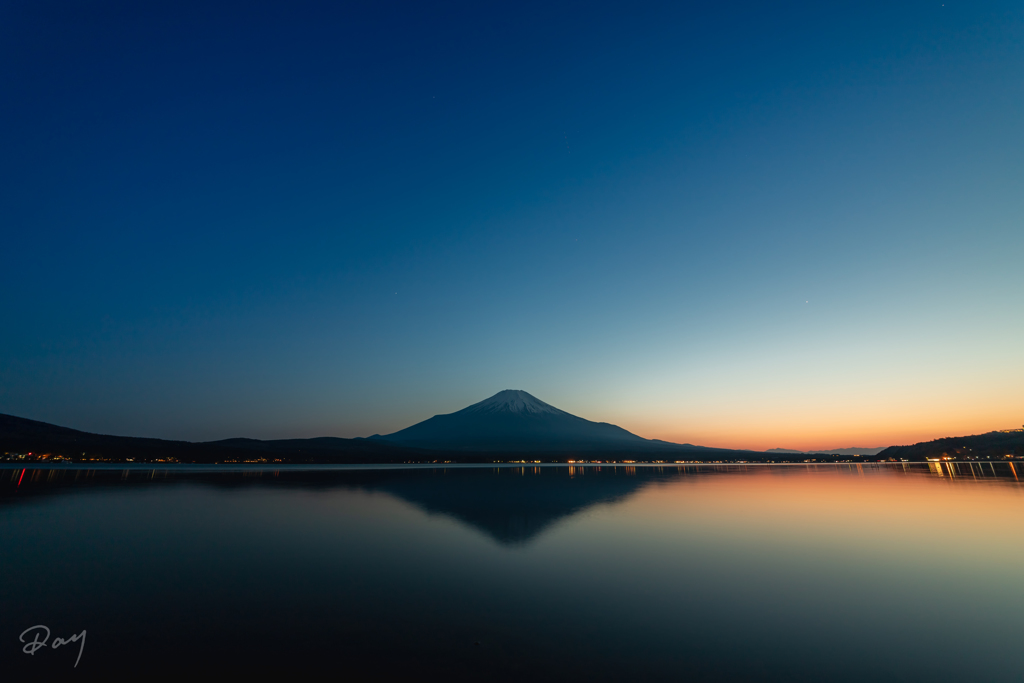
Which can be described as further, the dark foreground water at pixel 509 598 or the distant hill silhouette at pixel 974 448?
the distant hill silhouette at pixel 974 448

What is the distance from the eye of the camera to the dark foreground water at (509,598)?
277 inches

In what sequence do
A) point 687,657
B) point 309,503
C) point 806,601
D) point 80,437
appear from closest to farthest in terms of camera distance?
point 687,657 < point 806,601 < point 309,503 < point 80,437

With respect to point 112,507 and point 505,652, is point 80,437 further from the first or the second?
point 505,652

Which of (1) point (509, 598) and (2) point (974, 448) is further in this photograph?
(2) point (974, 448)

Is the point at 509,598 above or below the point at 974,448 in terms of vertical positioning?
below

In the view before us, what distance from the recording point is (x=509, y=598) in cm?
1027

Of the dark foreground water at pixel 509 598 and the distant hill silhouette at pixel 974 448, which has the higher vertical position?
the distant hill silhouette at pixel 974 448

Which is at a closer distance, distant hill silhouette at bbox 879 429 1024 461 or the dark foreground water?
the dark foreground water

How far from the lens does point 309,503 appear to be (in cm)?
2767

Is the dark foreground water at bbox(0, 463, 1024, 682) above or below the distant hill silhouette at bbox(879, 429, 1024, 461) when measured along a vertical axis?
below

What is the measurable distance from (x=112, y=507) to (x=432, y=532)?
19093 mm

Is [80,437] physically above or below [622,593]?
above

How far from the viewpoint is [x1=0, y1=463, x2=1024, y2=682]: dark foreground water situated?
703 centimetres

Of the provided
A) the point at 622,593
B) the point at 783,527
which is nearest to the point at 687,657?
the point at 622,593
